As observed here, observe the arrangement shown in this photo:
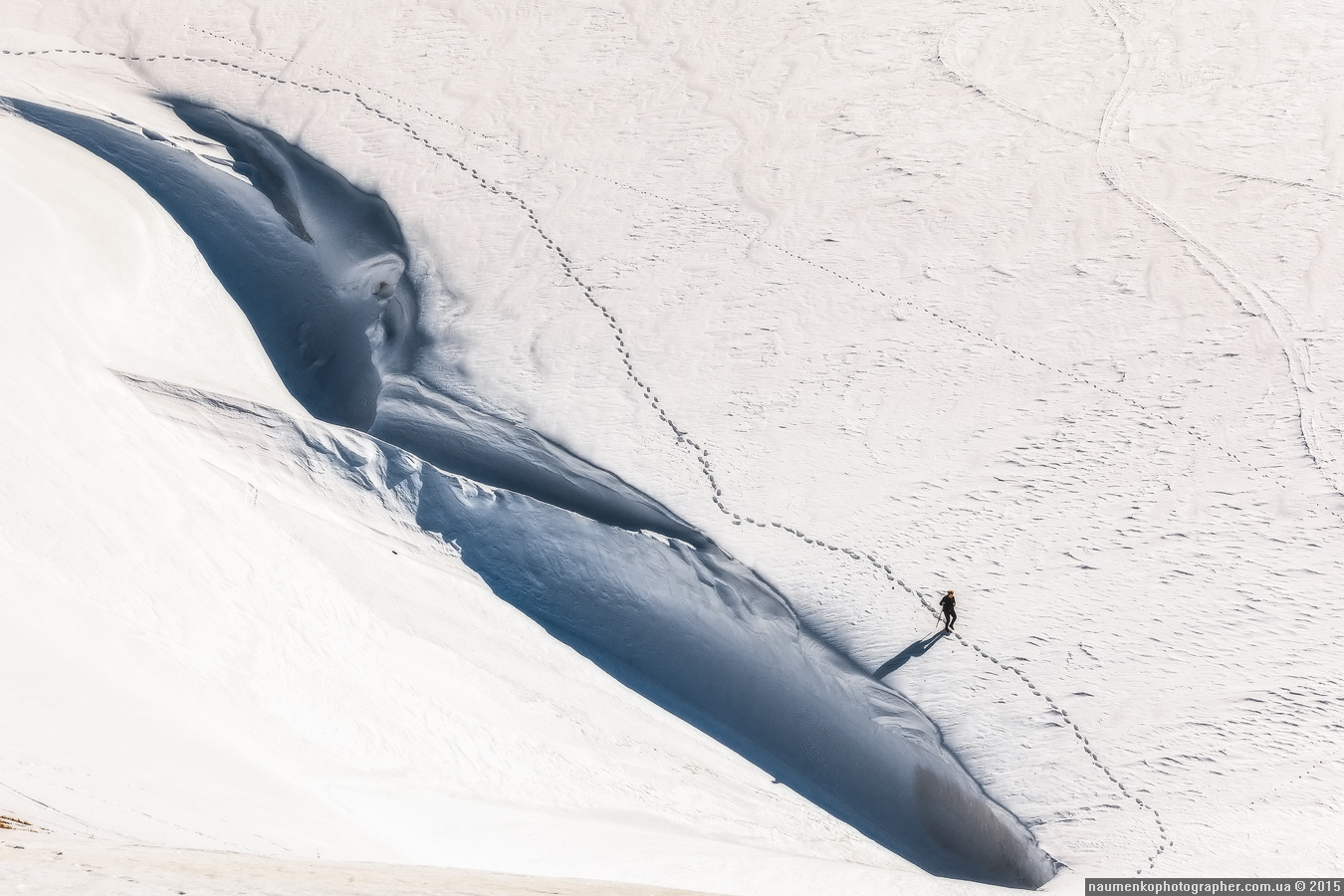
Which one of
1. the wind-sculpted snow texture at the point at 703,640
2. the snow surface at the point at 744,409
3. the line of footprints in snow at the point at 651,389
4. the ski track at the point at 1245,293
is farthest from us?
the ski track at the point at 1245,293

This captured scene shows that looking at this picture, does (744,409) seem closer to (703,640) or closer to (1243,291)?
(703,640)

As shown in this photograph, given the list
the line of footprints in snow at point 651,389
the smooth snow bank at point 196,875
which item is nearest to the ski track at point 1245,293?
the line of footprints in snow at point 651,389

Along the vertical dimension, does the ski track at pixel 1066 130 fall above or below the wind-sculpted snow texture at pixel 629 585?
above

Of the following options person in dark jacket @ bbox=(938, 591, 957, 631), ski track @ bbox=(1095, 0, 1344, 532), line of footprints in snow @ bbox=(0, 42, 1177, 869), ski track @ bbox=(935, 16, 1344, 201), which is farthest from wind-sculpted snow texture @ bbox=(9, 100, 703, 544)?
ski track @ bbox=(935, 16, 1344, 201)

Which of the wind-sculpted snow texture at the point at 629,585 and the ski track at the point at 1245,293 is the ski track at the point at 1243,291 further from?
the wind-sculpted snow texture at the point at 629,585

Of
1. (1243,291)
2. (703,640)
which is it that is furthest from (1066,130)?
(703,640)
